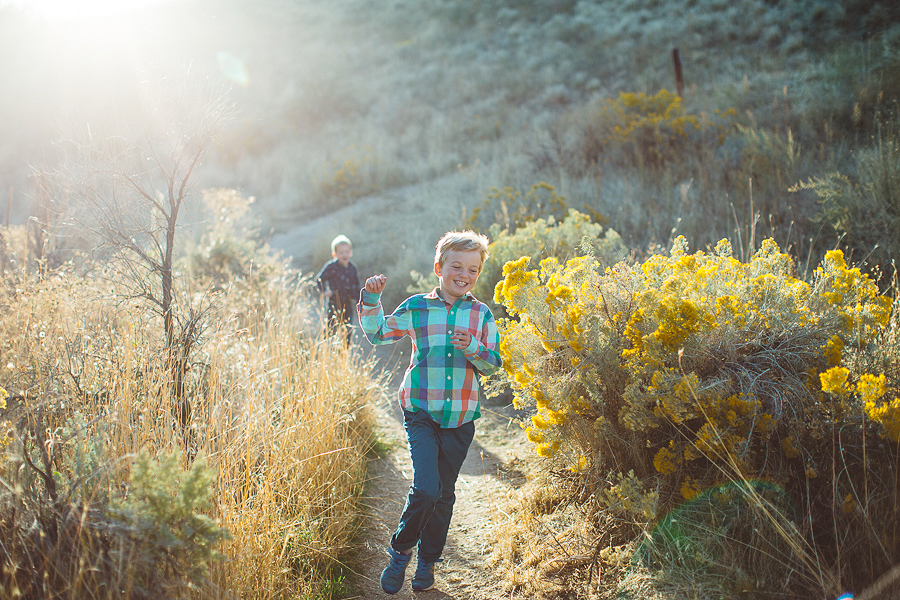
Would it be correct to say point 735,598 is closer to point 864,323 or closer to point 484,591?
point 484,591

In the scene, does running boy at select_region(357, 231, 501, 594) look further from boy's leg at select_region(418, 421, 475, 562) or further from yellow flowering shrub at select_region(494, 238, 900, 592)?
yellow flowering shrub at select_region(494, 238, 900, 592)

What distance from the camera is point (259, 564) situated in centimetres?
204

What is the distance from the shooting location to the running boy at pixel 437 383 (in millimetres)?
2311

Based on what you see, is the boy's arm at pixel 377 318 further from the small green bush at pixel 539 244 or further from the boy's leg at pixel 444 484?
the small green bush at pixel 539 244

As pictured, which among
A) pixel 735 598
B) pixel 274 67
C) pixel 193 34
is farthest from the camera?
pixel 193 34

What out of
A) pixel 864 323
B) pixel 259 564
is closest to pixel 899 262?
pixel 864 323

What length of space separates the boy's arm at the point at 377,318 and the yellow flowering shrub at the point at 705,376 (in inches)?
20.2

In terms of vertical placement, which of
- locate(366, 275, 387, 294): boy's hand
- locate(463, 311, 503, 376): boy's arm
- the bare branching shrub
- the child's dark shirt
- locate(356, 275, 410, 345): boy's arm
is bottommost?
the child's dark shirt

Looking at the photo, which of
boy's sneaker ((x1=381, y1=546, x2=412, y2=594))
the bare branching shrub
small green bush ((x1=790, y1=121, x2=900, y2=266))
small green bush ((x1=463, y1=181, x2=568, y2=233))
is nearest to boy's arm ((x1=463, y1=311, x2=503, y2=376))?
boy's sneaker ((x1=381, y1=546, x2=412, y2=594))

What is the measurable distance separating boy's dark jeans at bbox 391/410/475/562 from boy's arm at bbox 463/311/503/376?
27 centimetres

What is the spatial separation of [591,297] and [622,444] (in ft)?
2.29

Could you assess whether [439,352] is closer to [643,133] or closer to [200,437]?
[200,437]

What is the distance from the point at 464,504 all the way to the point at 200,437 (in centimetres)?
164

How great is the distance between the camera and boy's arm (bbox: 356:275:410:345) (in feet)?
A: 7.80
